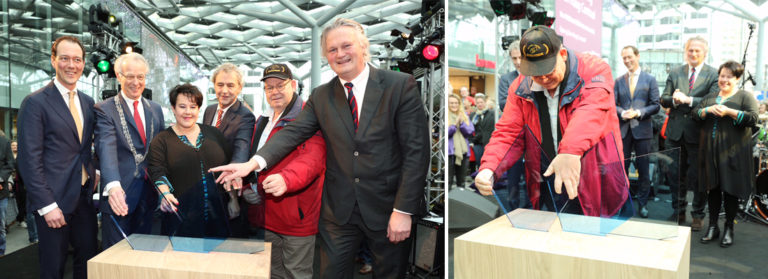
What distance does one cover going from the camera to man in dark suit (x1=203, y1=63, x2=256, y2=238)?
2.64 metres

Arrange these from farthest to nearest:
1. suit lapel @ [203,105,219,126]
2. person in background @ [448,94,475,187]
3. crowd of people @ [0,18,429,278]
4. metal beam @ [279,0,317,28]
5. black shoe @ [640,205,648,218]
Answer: metal beam @ [279,0,317,28] < person in background @ [448,94,475,187] < suit lapel @ [203,105,219,126] < crowd of people @ [0,18,429,278] < black shoe @ [640,205,648,218]

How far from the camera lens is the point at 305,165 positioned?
1.98 metres

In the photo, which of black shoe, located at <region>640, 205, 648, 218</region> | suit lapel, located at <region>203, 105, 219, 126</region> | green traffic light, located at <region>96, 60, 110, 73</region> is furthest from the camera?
green traffic light, located at <region>96, 60, 110, 73</region>

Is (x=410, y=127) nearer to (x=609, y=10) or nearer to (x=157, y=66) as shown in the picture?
(x=609, y=10)

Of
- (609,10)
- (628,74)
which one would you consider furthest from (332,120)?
(609,10)

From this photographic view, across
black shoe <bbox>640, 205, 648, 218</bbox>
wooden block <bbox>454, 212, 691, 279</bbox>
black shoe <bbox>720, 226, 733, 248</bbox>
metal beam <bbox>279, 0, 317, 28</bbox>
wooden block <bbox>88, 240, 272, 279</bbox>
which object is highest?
metal beam <bbox>279, 0, 317, 28</bbox>

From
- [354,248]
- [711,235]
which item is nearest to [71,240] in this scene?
[354,248]

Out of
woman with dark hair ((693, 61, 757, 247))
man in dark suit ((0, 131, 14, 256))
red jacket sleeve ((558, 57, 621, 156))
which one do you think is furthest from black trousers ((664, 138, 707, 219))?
man in dark suit ((0, 131, 14, 256))

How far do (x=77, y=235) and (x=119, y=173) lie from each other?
476 mm

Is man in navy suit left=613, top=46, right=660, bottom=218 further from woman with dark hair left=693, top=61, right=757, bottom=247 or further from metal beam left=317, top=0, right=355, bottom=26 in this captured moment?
metal beam left=317, top=0, right=355, bottom=26

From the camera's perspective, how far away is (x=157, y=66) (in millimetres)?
10539

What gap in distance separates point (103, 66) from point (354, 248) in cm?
557

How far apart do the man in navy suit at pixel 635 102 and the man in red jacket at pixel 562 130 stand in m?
1.91

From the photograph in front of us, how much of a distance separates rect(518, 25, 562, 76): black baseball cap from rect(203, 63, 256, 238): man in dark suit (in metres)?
1.53
